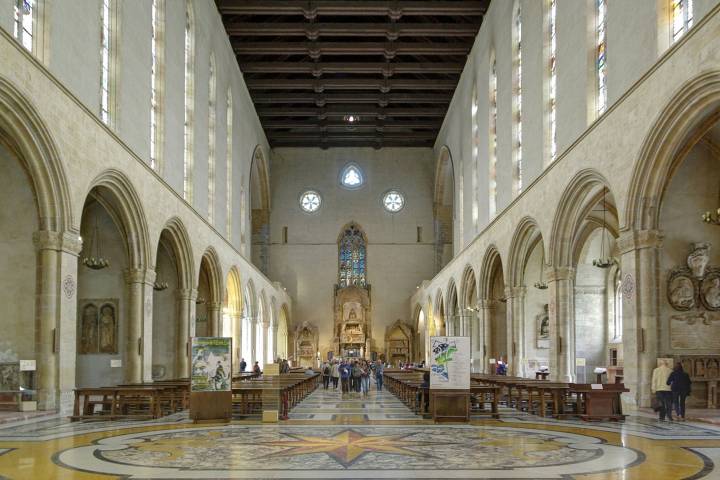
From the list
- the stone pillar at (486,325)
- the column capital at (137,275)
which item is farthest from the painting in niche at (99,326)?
the stone pillar at (486,325)

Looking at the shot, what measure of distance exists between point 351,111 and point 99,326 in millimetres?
25678

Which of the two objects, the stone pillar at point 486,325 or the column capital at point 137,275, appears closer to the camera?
the column capital at point 137,275

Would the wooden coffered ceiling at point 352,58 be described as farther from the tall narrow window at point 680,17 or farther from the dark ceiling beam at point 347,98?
the tall narrow window at point 680,17

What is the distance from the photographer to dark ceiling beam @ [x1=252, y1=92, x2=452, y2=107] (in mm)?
42906

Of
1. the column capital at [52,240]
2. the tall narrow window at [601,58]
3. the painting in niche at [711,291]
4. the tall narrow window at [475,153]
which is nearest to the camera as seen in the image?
the column capital at [52,240]

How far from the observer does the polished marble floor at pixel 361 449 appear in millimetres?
9352

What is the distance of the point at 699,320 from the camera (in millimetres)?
17141

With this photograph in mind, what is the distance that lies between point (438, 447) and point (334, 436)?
6.96ft

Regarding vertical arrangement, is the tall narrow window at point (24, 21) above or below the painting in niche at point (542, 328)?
above

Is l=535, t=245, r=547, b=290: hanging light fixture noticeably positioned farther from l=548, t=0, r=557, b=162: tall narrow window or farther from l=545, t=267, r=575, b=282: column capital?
l=548, t=0, r=557, b=162: tall narrow window

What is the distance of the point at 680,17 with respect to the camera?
15.3m

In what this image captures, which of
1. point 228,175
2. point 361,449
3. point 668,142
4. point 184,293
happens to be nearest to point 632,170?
point 668,142

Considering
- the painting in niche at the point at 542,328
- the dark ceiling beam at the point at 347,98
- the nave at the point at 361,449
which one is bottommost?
the nave at the point at 361,449

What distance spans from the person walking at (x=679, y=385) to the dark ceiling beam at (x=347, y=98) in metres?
29.6
